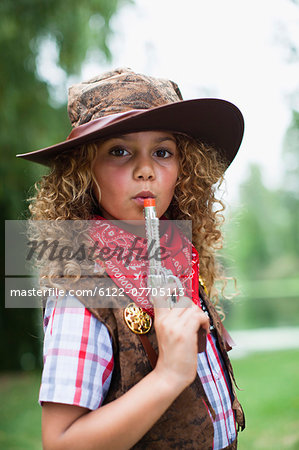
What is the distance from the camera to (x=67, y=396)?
1.09 metres

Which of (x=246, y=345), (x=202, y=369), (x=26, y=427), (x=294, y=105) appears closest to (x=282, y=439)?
(x=26, y=427)

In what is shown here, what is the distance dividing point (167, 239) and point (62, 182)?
0.39 m

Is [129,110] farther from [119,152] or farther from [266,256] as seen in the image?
[266,256]

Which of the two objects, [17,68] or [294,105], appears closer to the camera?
[294,105]

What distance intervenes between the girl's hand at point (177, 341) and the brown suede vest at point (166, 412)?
101 millimetres

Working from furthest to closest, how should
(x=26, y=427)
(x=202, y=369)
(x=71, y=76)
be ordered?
1. (x=26, y=427)
2. (x=71, y=76)
3. (x=202, y=369)

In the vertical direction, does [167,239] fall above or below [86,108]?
below

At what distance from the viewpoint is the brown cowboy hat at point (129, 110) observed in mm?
1303

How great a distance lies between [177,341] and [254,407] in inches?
205

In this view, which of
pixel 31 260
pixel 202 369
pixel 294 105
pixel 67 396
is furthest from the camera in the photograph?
pixel 294 105

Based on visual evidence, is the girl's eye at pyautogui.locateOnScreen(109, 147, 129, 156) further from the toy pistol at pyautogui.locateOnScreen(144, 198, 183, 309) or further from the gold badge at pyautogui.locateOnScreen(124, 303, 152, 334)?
the gold badge at pyautogui.locateOnScreen(124, 303, 152, 334)

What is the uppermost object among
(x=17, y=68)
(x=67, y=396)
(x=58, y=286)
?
(x=17, y=68)

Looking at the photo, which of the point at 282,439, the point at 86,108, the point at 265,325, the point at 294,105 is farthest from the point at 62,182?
the point at 265,325

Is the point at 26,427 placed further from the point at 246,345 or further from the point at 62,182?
the point at 246,345
